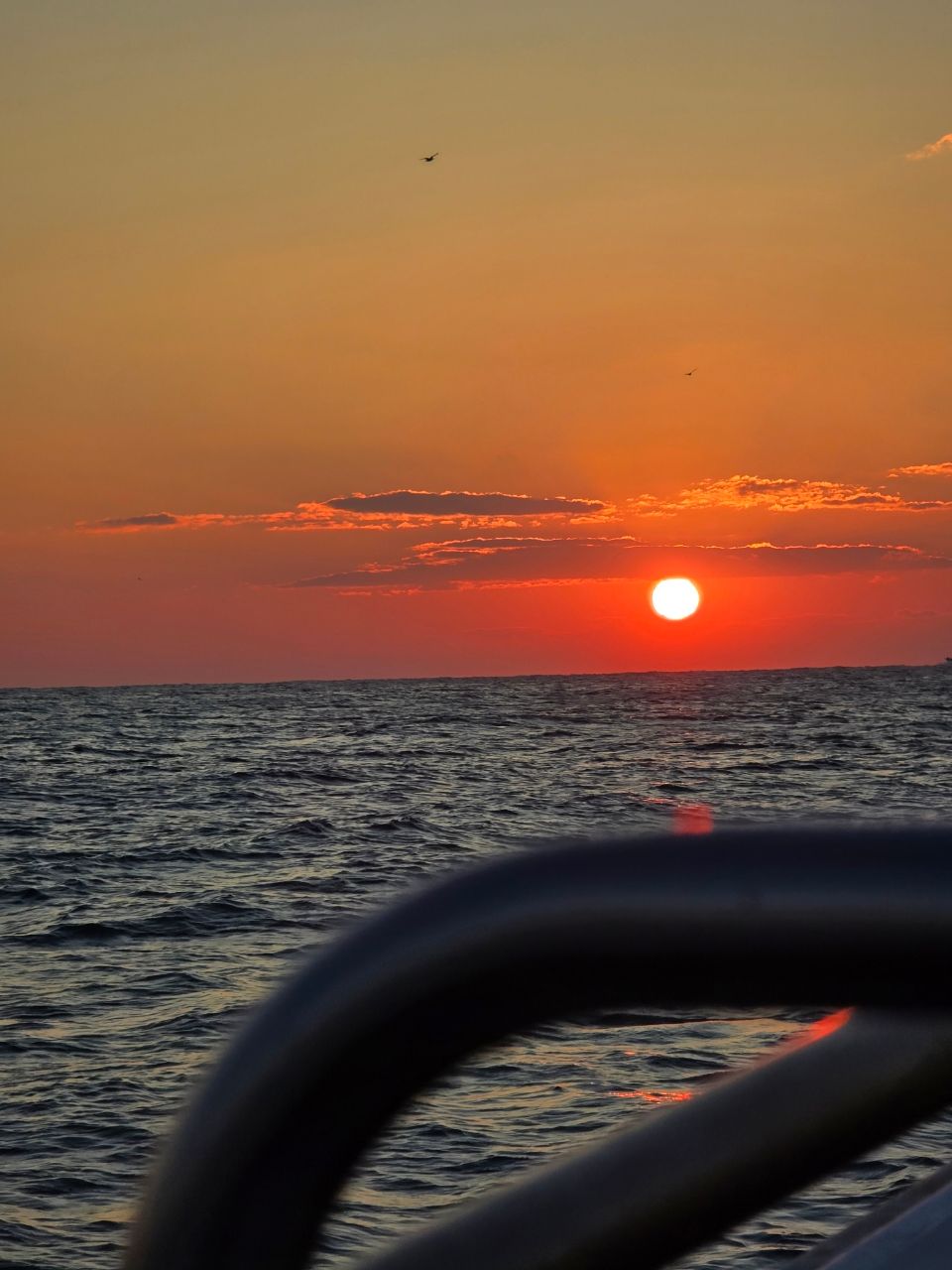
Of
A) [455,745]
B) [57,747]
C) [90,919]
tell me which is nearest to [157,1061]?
[90,919]

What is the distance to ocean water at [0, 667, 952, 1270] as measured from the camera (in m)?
7.99

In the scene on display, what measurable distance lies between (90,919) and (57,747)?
1878 inches

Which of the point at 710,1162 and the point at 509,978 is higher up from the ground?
the point at 509,978

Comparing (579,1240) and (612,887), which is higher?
(612,887)

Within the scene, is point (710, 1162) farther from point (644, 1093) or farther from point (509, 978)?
point (644, 1093)

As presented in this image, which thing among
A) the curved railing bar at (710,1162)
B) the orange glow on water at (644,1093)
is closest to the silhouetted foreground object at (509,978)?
the curved railing bar at (710,1162)

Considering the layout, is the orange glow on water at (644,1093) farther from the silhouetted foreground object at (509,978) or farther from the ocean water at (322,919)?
the silhouetted foreground object at (509,978)

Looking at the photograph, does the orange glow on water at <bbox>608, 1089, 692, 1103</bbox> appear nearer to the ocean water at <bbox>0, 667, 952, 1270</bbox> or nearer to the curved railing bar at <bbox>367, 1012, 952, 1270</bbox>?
the ocean water at <bbox>0, 667, 952, 1270</bbox>

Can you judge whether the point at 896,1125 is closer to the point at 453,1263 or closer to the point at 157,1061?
the point at 453,1263

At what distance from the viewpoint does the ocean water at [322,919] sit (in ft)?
26.2

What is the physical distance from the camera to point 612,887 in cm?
69

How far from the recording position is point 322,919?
17.5 meters

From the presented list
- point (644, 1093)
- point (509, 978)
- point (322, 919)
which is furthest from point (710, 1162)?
point (322, 919)

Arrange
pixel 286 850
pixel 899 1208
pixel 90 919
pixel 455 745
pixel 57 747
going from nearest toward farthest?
1. pixel 899 1208
2. pixel 90 919
3. pixel 286 850
4. pixel 455 745
5. pixel 57 747
